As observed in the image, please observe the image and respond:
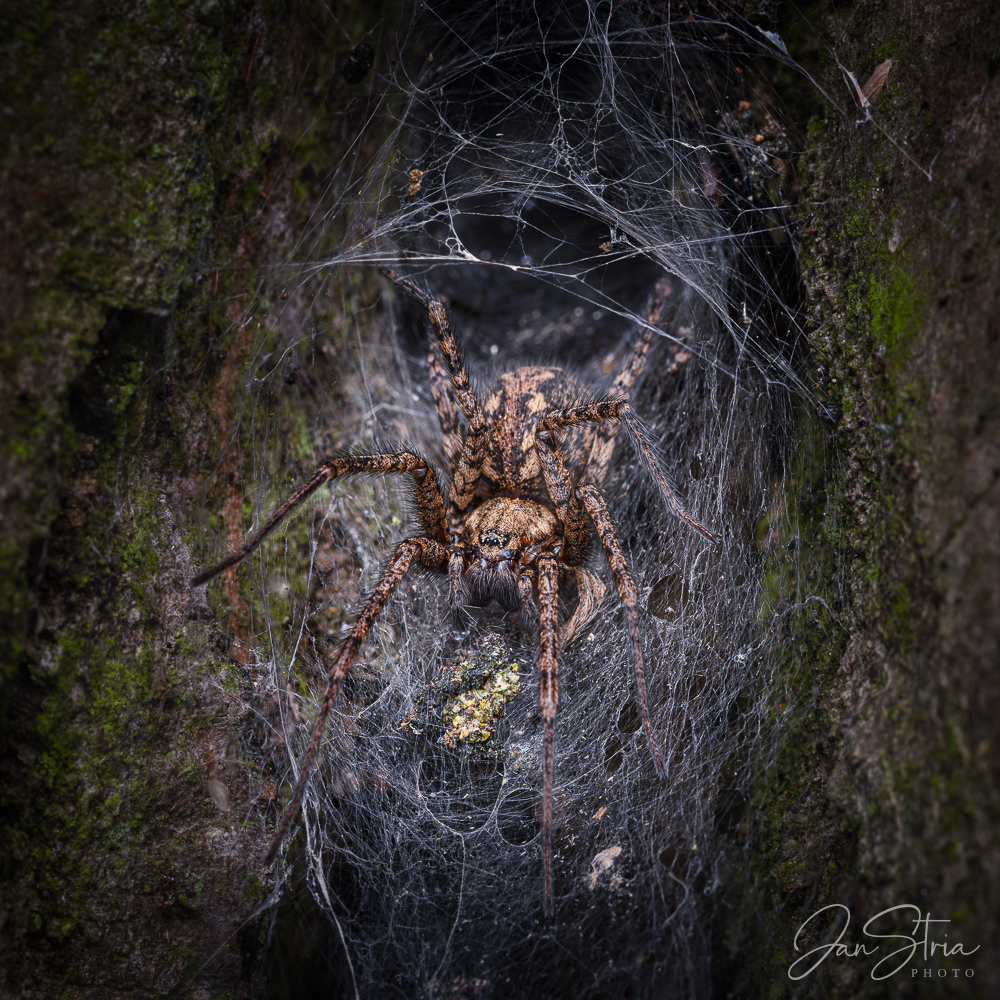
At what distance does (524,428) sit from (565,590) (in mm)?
672

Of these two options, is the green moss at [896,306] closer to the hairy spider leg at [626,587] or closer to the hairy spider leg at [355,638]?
the hairy spider leg at [626,587]

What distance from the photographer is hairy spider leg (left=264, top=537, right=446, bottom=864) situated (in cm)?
161

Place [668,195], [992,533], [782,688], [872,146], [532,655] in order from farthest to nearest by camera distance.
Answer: [668,195], [532,655], [782,688], [872,146], [992,533]

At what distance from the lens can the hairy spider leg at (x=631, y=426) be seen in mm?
1978

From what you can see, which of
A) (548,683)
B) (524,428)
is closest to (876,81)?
(524,428)

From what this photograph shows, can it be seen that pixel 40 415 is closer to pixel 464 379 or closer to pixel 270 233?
pixel 270 233

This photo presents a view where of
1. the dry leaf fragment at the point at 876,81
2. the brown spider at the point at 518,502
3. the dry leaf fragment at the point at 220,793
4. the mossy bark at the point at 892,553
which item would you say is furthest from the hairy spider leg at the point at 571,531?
the dry leaf fragment at the point at 876,81

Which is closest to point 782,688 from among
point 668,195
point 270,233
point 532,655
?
point 532,655

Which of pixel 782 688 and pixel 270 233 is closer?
pixel 782 688

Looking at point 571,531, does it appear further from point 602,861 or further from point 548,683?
point 602,861

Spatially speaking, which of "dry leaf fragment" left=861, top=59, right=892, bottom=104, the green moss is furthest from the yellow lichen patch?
"dry leaf fragment" left=861, top=59, right=892, bottom=104

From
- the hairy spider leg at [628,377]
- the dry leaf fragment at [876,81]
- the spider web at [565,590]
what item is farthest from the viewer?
the hairy spider leg at [628,377]

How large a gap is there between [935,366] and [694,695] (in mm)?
1211

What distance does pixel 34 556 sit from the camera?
58.1 inches
